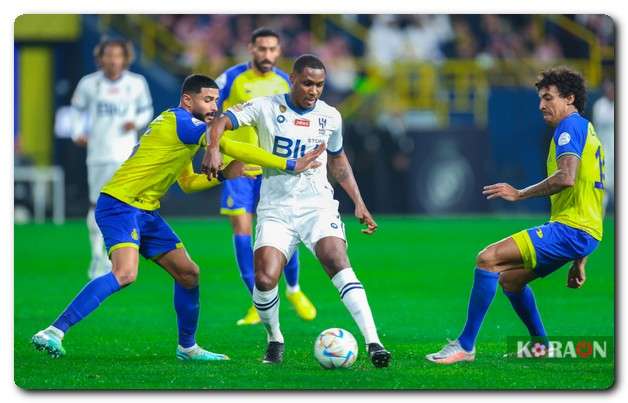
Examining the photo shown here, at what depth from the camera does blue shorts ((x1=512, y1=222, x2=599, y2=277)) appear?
25.8 feet

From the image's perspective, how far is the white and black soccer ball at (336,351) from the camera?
764 centimetres

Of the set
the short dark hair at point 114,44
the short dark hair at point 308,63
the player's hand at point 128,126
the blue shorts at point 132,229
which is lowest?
the blue shorts at point 132,229

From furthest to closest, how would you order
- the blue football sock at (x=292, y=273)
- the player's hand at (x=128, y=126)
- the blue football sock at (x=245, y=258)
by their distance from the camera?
1. the player's hand at (x=128, y=126)
2. the blue football sock at (x=292, y=273)
3. the blue football sock at (x=245, y=258)

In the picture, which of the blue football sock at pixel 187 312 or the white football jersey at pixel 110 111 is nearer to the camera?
the blue football sock at pixel 187 312

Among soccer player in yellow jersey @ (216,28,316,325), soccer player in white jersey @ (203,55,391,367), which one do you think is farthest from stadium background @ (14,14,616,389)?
soccer player in white jersey @ (203,55,391,367)

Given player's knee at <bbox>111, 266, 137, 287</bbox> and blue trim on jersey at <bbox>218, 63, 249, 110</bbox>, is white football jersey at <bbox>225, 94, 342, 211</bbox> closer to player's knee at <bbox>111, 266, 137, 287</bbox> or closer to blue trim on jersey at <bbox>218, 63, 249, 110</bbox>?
player's knee at <bbox>111, 266, 137, 287</bbox>

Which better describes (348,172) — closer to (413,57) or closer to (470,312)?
(470,312)

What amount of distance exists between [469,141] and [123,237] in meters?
15.2

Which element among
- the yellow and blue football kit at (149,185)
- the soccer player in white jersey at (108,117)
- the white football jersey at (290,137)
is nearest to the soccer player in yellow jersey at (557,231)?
the white football jersey at (290,137)

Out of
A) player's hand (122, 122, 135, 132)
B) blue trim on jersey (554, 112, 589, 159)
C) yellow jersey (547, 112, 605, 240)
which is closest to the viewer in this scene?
blue trim on jersey (554, 112, 589, 159)

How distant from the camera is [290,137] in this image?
314 inches

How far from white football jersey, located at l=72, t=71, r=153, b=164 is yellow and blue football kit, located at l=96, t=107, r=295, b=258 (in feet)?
14.9

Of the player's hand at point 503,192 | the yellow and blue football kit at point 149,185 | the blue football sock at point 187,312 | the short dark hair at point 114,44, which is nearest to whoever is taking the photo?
the player's hand at point 503,192

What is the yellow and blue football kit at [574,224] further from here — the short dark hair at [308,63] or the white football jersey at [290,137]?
the short dark hair at [308,63]
